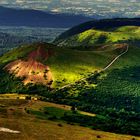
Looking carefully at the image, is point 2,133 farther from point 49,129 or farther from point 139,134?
point 139,134

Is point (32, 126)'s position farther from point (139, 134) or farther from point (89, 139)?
point (139, 134)

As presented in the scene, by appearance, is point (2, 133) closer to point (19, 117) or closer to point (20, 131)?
point (20, 131)

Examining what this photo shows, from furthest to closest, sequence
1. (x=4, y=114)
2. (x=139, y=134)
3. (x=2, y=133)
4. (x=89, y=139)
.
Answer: (x=139, y=134)
(x=4, y=114)
(x=89, y=139)
(x=2, y=133)

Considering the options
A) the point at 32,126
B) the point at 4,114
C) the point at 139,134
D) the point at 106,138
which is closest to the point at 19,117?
the point at 4,114

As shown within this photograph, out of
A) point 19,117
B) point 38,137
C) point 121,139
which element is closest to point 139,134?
point 121,139

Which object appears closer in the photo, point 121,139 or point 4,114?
point 121,139

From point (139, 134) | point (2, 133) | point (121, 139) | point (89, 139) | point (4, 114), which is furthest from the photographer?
point (139, 134)

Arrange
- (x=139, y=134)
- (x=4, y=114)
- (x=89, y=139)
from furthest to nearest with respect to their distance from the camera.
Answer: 1. (x=139, y=134)
2. (x=4, y=114)
3. (x=89, y=139)

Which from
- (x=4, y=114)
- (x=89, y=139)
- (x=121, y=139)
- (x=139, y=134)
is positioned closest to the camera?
(x=89, y=139)

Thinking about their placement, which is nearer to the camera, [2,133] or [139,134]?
[2,133]
